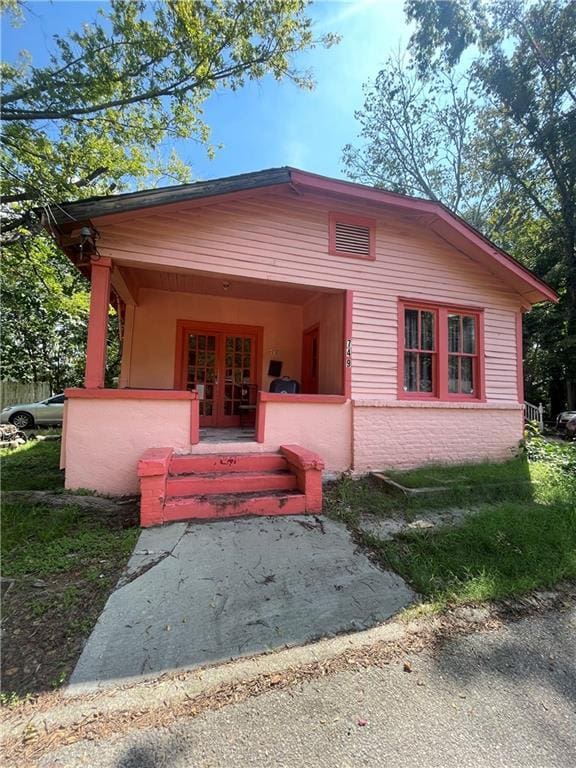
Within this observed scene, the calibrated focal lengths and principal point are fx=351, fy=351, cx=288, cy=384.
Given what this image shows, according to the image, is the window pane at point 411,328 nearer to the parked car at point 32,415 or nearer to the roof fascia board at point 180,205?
the roof fascia board at point 180,205

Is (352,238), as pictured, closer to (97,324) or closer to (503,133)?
(97,324)

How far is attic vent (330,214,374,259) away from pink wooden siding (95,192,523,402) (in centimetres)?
12

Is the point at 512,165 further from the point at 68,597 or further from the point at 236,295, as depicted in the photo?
the point at 68,597

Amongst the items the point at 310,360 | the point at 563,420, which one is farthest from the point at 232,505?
the point at 563,420

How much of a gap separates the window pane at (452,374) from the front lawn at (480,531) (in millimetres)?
1389

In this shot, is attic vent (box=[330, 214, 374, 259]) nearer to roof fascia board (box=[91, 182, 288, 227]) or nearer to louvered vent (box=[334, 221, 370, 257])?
louvered vent (box=[334, 221, 370, 257])

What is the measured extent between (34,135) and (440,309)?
27.5ft

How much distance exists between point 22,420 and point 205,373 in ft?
30.1

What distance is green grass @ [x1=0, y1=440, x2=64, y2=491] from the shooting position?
4.64m

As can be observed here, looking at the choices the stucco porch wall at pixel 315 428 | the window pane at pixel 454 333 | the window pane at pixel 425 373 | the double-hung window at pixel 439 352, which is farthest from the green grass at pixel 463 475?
the window pane at pixel 454 333

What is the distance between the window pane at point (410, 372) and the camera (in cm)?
596

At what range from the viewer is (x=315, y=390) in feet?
24.1

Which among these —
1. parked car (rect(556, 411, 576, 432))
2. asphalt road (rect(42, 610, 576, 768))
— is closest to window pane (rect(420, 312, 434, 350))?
asphalt road (rect(42, 610, 576, 768))

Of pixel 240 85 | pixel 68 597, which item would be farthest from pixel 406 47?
pixel 68 597
